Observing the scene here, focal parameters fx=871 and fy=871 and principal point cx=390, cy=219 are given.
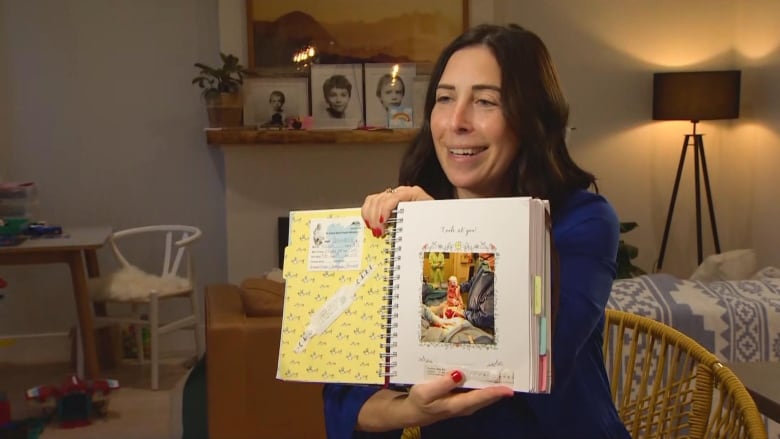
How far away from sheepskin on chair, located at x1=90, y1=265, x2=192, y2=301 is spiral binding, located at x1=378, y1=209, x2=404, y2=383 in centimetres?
311

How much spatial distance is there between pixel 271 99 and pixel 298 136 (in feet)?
1.10

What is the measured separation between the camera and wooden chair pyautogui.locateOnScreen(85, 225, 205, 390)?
392 cm

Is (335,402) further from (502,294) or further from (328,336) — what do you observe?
(502,294)

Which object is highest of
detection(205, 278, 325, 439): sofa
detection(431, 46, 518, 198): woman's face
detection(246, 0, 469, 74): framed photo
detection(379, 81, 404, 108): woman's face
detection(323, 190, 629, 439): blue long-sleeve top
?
detection(246, 0, 469, 74): framed photo

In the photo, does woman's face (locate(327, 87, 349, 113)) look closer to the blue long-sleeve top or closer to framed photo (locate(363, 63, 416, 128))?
framed photo (locate(363, 63, 416, 128))

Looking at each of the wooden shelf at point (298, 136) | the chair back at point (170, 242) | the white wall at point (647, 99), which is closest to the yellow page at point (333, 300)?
the chair back at point (170, 242)

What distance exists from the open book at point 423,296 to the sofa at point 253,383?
1.60m

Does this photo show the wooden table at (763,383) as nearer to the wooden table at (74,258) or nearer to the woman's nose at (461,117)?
the woman's nose at (461,117)

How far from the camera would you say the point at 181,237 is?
4672 mm

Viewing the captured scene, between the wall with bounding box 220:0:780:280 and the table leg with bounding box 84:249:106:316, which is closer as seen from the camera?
the table leg with bounding box 84:249:106:316

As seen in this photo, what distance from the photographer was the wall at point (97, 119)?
4488mm

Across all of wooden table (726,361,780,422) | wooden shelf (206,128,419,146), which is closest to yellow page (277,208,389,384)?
wooden table (726,361,780,422)

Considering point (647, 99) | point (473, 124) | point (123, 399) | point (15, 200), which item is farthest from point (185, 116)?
point (473, 124)

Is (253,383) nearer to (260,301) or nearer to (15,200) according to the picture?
(260,301)
